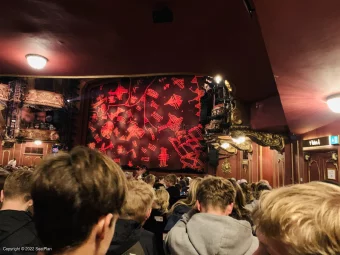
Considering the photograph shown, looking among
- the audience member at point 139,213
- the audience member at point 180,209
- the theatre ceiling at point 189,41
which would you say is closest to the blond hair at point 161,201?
the audience member at point 180,209

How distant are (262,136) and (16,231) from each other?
6026mm

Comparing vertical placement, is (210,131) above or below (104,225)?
above

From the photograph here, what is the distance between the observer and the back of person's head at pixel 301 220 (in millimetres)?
767

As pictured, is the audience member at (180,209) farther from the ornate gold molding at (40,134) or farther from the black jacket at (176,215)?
the ornate gold molding at (40,134)

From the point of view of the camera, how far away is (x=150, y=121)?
530 inches

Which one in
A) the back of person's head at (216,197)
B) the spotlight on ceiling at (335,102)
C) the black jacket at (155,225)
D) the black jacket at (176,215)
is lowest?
the black jacket at (155,225)

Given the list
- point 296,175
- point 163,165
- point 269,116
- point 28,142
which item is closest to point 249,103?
point 269,116

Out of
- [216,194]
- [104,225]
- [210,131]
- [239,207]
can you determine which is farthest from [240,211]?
[210,131]

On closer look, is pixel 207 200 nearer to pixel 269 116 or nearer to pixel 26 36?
pixel 26 36

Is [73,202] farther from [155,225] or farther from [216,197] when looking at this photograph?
[155,225]

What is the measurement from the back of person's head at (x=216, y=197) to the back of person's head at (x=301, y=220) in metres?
1.12

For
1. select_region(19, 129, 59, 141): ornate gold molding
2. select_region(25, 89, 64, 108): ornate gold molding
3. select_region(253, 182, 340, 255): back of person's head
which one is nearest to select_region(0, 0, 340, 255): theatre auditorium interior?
select_region(253, 182, 340, 255): back of person's head

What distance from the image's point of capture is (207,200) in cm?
207

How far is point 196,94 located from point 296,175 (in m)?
6.58
